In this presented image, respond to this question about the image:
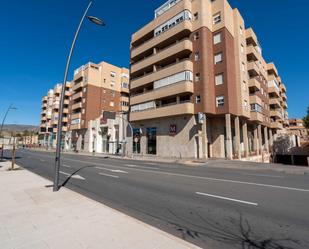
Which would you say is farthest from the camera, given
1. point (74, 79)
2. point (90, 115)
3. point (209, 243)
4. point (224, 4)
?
point (74, 79)

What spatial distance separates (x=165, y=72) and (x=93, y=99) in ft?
93.7

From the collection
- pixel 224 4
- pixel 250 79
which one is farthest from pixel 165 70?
pixel 250 79

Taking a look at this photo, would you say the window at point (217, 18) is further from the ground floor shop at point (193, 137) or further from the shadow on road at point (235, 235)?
the shadow on road at point (235, 235)

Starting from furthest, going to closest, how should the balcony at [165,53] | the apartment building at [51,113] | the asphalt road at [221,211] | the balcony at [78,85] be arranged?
the apartment building at [51,113] → the balcony at [78,85] → the balcony at [165,53] → the asphalt road at [221,211]

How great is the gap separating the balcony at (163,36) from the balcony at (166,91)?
808cm

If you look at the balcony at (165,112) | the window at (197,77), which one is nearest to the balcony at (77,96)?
the balcony at (165,112)

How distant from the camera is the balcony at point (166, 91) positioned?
94.1 feet

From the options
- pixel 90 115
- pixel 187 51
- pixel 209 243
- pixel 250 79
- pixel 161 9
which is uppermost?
pixel 161 9

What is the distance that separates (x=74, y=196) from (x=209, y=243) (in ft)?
16.2

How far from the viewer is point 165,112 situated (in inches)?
1208

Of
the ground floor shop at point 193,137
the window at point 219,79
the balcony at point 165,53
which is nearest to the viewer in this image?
the ground floor shop at point 193,137

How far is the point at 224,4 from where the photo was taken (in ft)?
96.9

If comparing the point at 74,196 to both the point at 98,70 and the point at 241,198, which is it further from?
the point at 98,70

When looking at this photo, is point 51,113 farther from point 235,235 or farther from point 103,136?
point 235,235
